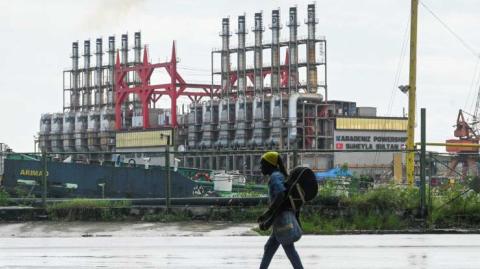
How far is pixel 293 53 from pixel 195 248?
129m

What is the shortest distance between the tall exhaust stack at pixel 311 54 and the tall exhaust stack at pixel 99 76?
2211 inches

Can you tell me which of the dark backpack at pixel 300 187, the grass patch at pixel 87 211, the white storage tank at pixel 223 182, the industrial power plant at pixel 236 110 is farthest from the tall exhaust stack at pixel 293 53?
the dark backpack at pixel 300 187

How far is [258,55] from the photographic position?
491 ft

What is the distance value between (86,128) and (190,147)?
39.9 meters

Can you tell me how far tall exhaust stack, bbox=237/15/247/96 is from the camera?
498 ft

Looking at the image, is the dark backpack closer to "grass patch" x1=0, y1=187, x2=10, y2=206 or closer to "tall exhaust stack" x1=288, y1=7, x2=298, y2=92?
"grass patch" x1=0, y1=187, x2=10, y2=206

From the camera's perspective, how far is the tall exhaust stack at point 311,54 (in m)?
143

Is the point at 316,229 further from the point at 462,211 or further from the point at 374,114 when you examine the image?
the point at 374,114

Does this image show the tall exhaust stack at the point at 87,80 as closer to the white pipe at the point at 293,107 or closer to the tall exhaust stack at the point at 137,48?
the tall exhaust stack at the point at 137,48

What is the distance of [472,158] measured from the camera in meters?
21.5

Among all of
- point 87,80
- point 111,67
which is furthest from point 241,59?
point 87,80

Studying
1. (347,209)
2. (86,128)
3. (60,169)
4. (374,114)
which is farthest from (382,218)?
(86,128)

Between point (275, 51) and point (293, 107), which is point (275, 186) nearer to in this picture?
point (293, 107)

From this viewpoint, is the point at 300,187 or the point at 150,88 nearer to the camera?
the point at 300,187
